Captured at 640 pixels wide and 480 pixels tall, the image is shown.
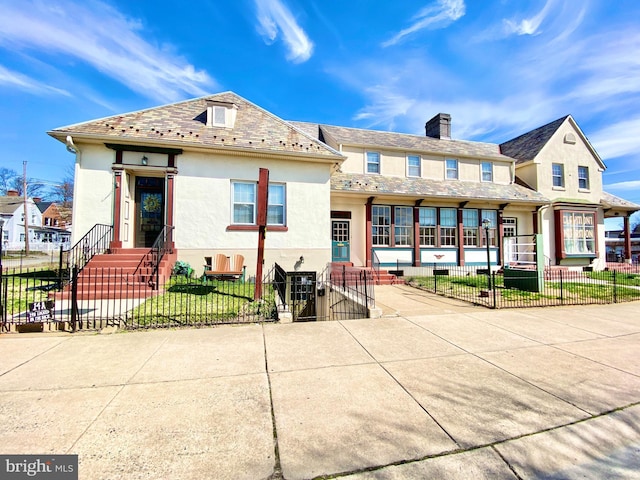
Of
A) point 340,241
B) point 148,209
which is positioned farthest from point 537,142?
point 148,209

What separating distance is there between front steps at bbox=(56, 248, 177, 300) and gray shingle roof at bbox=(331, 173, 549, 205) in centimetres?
831

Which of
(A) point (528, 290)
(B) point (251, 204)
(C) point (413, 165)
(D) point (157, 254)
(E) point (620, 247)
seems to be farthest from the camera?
(E) point (620, 247)

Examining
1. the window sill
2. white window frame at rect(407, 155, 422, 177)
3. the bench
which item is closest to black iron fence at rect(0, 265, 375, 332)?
the bench

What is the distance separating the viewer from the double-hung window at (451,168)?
1799 centimetres

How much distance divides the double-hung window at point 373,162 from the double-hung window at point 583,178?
14.0 metres

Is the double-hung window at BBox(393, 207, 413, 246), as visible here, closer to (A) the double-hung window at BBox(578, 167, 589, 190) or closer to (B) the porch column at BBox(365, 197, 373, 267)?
(B) the porch column at BBox(365, 197, 373, 267)

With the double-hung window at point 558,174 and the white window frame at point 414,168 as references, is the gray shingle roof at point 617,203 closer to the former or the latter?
the double-hung window at point 558,174

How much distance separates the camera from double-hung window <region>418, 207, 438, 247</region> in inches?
638

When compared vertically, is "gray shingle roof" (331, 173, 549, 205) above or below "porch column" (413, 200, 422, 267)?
above

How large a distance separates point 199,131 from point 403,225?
10.9 metres

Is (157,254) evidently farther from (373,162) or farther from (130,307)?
(373,162)

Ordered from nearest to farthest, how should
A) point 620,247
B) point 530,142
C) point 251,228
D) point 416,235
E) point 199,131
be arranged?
point 199,131, point 251,228, point 416,235, point 530,142, point 620,247

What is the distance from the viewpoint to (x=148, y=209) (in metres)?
11.8

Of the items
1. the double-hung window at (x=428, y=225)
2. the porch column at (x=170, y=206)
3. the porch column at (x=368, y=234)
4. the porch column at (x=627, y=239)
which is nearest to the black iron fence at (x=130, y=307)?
the porch column at (x=170, y=206)
